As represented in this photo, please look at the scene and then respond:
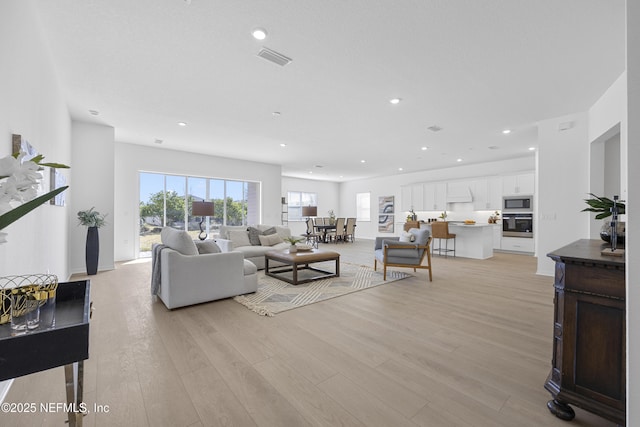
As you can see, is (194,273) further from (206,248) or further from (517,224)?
(517,224)

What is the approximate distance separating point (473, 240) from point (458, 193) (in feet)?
8.46

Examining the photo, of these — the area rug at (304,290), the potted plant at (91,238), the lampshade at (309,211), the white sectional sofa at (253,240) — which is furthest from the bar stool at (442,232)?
the potted plant at (91,238)

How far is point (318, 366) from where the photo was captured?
2012 millimetres

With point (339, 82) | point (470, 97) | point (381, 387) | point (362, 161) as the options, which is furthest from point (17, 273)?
point (362, 161)

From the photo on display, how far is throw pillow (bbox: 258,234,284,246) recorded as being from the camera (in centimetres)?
574

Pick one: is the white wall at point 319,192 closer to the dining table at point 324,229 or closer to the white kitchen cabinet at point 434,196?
the dining table at point 324,229

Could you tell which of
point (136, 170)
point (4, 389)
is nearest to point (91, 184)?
point (136, 170)

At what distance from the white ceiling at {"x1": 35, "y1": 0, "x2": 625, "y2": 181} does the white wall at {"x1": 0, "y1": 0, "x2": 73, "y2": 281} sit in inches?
11.4

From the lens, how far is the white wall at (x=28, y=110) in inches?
68.7

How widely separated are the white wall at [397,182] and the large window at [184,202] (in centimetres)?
535

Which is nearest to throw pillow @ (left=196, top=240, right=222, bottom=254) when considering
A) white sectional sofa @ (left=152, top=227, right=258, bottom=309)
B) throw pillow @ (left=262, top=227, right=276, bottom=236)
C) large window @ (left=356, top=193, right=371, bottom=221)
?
white sectional sofa @ (left=152, top=227, right=258, bottom=309)

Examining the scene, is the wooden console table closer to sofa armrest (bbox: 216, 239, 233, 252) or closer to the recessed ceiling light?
the recessed ceiling light

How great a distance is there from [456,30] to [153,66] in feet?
10.4

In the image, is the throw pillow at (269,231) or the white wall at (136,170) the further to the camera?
the white wall at (136,170)
